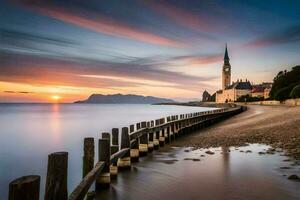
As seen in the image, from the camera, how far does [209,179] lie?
7.88 m

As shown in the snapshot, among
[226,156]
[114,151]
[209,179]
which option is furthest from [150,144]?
[209,179]

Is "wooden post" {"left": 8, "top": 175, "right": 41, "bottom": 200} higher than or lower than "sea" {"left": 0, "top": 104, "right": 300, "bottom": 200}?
higher

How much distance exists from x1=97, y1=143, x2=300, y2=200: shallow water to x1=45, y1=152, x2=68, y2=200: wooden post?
10.1 feet

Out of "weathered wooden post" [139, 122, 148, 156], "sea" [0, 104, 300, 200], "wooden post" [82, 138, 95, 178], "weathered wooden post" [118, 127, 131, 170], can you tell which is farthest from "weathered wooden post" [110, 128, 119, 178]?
"weathered wooden post" [139, 122, 148, 156]

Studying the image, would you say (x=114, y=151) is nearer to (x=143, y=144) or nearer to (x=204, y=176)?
(x=204, y=176)

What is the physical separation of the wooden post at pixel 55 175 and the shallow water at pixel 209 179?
Answer: 3089 millimetres

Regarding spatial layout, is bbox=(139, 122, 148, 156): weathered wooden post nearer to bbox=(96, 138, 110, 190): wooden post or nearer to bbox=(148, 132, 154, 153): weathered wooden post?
bbox=(148, 132, 154, 153): weathered wooden post

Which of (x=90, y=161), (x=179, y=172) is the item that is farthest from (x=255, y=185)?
(x=90, y=161)

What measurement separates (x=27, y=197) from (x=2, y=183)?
34.1ft

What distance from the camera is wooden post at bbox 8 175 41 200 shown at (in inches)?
102

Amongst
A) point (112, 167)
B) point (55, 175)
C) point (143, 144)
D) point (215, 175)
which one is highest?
point (55, 175)

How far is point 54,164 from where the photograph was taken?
3666 millimetres

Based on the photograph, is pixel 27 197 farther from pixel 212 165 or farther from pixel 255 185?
pixel 212 165

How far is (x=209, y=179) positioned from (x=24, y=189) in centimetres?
620
